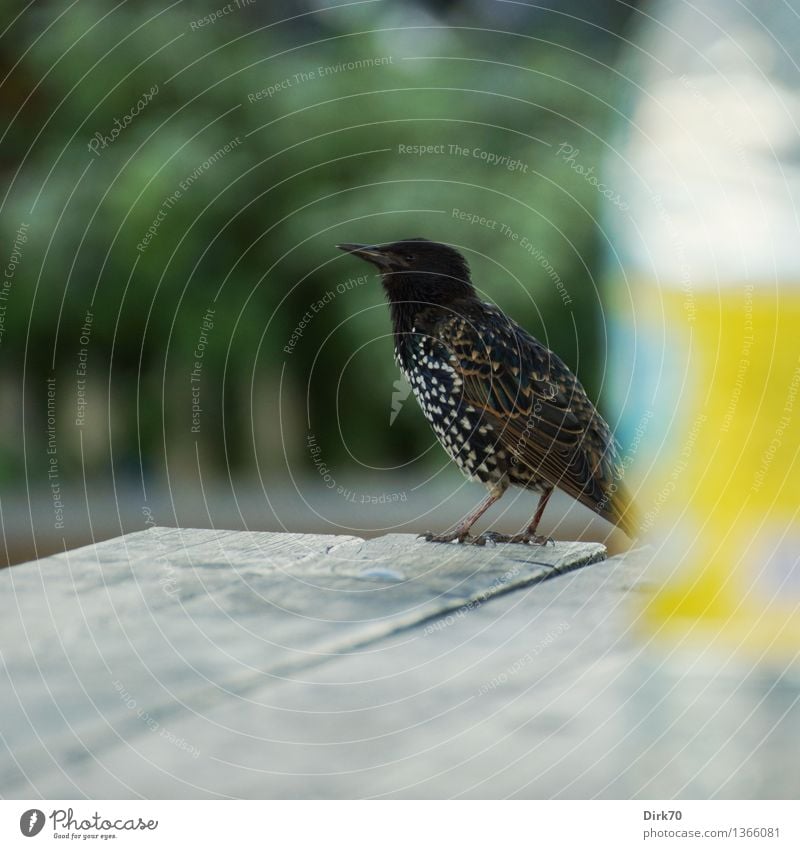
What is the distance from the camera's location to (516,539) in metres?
0.84

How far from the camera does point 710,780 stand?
0.59m

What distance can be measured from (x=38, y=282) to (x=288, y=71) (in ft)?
1.17

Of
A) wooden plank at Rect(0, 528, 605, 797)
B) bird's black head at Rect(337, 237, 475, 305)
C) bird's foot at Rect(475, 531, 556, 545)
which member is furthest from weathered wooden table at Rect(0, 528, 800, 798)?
bird's black head at Rect(337, 237, 475, 305)

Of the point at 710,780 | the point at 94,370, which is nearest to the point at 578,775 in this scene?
the point at 710,780

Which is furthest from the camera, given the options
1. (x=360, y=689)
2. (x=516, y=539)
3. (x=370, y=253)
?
(x=370, y=253)

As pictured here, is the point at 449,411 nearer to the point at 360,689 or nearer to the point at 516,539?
the point at 516,539

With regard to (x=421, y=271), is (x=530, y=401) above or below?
below

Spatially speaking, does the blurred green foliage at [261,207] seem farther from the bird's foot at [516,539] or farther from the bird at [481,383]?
the bird's foot at [516,539]

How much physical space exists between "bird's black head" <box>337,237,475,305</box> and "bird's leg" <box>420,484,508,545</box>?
19 centimetres

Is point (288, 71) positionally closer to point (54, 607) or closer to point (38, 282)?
point (38, 282)

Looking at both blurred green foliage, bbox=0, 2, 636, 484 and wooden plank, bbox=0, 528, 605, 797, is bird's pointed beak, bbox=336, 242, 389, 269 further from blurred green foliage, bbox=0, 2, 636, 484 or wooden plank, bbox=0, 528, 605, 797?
wooden plank, bbox=0, 528, 605, 797

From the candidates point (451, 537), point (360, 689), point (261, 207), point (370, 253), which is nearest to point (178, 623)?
point (360, 689)

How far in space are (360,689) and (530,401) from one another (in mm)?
473

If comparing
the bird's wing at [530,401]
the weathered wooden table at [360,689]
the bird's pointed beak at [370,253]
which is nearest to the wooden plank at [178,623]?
the weathered wooden table at [360,689]
